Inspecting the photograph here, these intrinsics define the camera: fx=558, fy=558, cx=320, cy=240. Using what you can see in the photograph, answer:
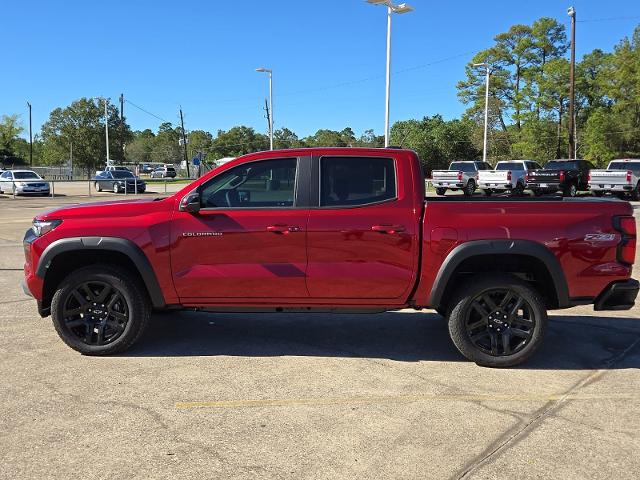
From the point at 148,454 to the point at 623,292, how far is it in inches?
151

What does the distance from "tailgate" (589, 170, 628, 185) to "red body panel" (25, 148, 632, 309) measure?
2326cm

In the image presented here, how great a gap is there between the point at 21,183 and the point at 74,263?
30803mm

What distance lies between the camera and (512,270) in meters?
4.84

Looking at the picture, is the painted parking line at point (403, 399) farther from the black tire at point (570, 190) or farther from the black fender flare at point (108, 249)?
the black tire at point (570, 190)

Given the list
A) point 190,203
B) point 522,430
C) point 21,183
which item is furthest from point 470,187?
point 522,430

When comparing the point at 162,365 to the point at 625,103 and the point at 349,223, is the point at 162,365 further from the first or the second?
the point at 625,103

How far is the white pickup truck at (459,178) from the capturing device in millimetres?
28875

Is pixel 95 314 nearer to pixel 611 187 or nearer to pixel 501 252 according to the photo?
pixel 501 252

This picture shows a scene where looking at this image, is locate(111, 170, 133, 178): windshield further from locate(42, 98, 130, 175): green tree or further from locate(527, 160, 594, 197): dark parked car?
locate(42, 98, 130, 175): green tree

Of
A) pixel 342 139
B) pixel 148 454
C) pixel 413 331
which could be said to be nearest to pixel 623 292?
pixel 413 331

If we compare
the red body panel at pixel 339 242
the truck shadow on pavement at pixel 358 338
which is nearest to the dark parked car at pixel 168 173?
the truck shadow on pavement at pixel 358 338

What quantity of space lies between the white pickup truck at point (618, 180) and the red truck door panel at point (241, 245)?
80.3ft

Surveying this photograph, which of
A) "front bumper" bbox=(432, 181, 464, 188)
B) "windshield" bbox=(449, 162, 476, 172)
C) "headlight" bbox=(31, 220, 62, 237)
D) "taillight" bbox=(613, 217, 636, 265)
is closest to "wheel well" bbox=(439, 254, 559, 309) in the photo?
"taillight" bbox=(613, 217, 636, 265)

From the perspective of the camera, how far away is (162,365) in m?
4.76
